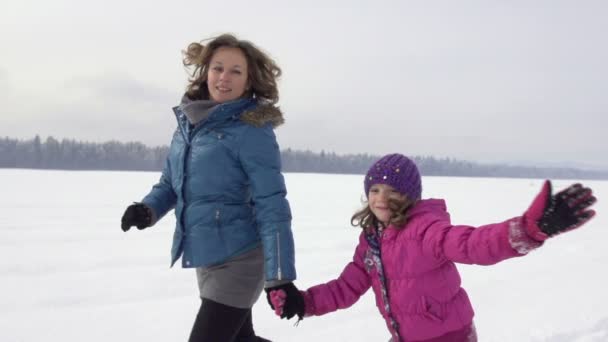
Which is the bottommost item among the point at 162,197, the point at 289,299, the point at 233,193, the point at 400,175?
the point at 289,299

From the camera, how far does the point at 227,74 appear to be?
2275 mm

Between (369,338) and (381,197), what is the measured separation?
182 centimetres

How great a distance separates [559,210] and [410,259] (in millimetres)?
Result: 640

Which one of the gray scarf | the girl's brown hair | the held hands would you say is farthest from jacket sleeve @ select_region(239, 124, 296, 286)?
the held hands

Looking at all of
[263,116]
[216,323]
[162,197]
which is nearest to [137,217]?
[162,197]

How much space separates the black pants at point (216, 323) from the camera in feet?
6.72

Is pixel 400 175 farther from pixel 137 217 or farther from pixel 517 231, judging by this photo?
pixel 137 217

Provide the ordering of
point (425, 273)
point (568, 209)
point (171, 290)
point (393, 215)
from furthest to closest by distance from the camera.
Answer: point (171, 290), point (393, 215), point (425, 273), point (568, 209)

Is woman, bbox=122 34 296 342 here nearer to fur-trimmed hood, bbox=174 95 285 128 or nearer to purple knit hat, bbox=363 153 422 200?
fur-trimmed hood, bbox=174 95 285 128

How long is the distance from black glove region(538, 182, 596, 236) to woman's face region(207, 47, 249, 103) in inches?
54.8

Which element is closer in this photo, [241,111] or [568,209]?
[568,209]

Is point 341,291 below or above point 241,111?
below

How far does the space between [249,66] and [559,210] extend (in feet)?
4.83

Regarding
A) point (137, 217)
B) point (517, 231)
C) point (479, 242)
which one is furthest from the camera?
point (137, 217)
